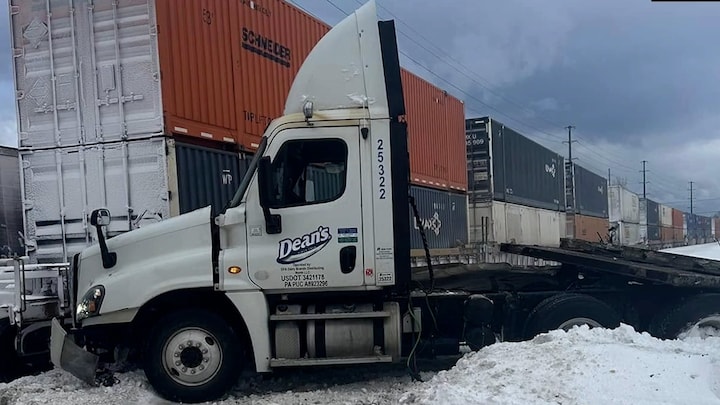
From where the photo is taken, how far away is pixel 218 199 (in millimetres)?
8375

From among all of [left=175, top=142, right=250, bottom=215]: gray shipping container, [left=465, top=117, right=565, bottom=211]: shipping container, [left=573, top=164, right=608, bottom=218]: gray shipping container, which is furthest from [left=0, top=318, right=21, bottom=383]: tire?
[left=573, top=164, right=608, bottom=218]: gray shipping container

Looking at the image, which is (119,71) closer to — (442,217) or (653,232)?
(442,217)

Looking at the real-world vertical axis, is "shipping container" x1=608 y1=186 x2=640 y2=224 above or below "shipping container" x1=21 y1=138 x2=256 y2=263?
below

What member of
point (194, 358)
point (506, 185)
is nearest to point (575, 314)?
point (194, 358)

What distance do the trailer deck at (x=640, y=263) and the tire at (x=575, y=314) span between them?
0.43 meters

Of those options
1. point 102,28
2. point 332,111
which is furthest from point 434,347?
point 102,28

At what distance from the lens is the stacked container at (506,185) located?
64.5 feet

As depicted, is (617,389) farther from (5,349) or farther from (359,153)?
(5,349)

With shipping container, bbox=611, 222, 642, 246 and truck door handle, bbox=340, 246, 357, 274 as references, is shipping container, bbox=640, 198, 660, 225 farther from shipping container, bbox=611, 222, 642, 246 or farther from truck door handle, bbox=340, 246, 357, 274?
truck door handle, bbox=340, 246, 357, 274

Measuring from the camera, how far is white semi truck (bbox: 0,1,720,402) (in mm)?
5809

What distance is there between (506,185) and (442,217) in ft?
19.3

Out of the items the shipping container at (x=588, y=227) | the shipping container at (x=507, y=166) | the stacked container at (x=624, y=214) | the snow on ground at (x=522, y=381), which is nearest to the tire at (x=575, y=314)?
the snow on ground at (x=522, y=381)

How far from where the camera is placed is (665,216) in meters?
61.0

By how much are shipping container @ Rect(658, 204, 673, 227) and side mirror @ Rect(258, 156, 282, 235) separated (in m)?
59.7
